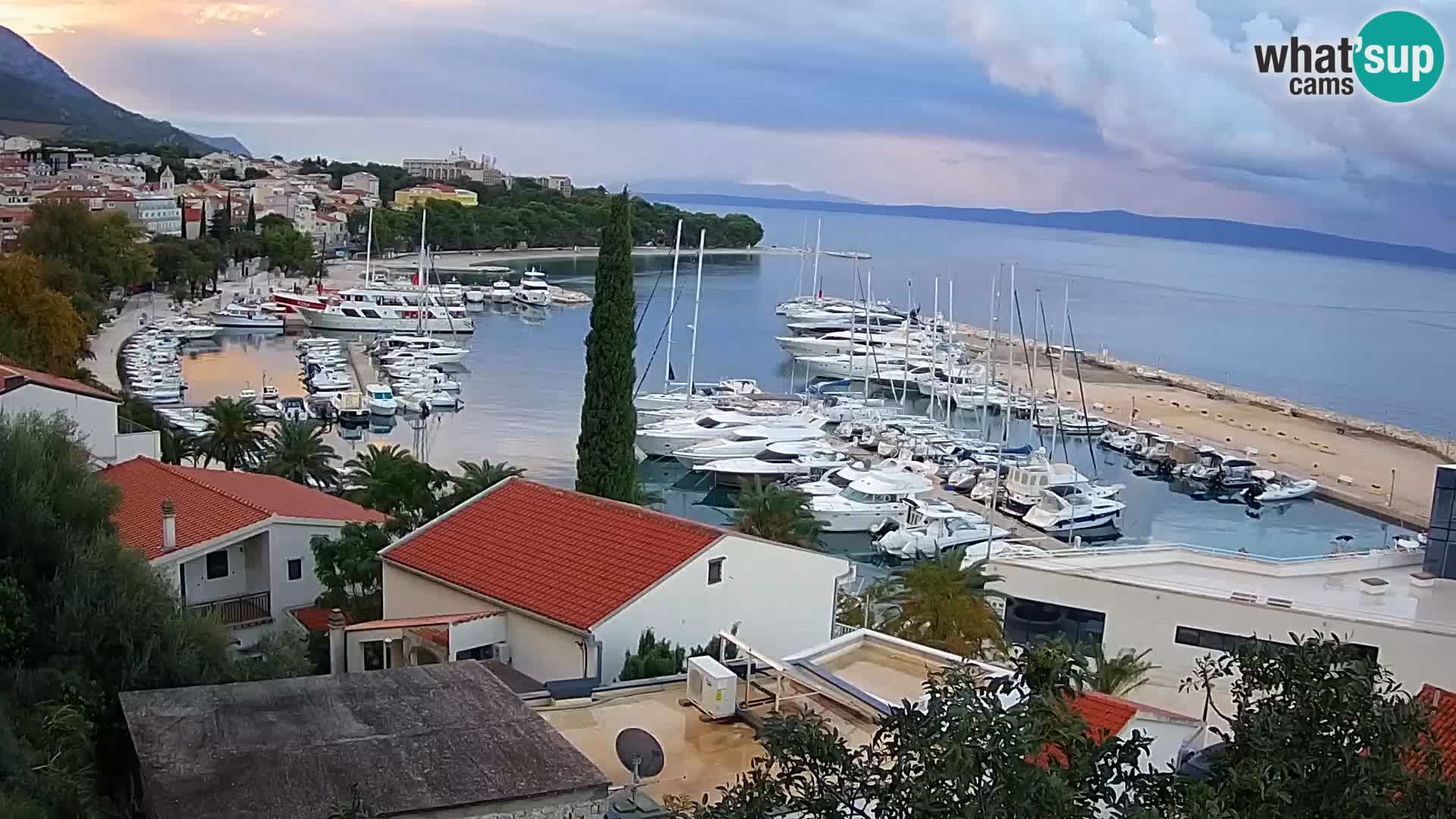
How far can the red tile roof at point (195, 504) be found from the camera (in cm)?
1466

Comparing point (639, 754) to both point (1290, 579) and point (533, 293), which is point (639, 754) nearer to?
point (1290, 579)

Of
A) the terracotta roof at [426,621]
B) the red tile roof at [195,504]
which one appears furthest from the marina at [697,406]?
the terracotta roof at [426,621]

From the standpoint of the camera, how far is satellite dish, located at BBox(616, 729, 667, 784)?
7551 mm

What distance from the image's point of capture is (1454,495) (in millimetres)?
15930

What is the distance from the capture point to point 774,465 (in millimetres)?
34781

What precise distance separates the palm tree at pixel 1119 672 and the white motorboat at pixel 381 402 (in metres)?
30.3

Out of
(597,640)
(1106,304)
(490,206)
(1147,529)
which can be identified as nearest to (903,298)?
(1106,304)

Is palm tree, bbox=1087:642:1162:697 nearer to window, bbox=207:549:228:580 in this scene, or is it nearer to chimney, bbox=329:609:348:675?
chimney, bbox=329:609:348:675

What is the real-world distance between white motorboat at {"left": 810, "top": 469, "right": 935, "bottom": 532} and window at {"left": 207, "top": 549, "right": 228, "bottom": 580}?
1637cm

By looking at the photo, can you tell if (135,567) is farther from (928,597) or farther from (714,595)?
(928,597)

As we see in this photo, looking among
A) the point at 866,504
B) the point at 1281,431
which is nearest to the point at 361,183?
the point at 1281,431

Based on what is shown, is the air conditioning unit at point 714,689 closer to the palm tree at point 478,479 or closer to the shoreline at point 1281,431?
the palm tree at point 478,479

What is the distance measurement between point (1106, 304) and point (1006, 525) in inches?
3982

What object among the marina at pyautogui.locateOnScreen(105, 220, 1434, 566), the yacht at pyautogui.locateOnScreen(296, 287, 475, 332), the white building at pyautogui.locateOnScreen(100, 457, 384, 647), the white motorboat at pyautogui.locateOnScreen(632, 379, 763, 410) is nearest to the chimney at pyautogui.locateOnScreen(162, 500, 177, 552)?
the white building at pyautogui.locateOnScreen(100, 457, 384, 647)
